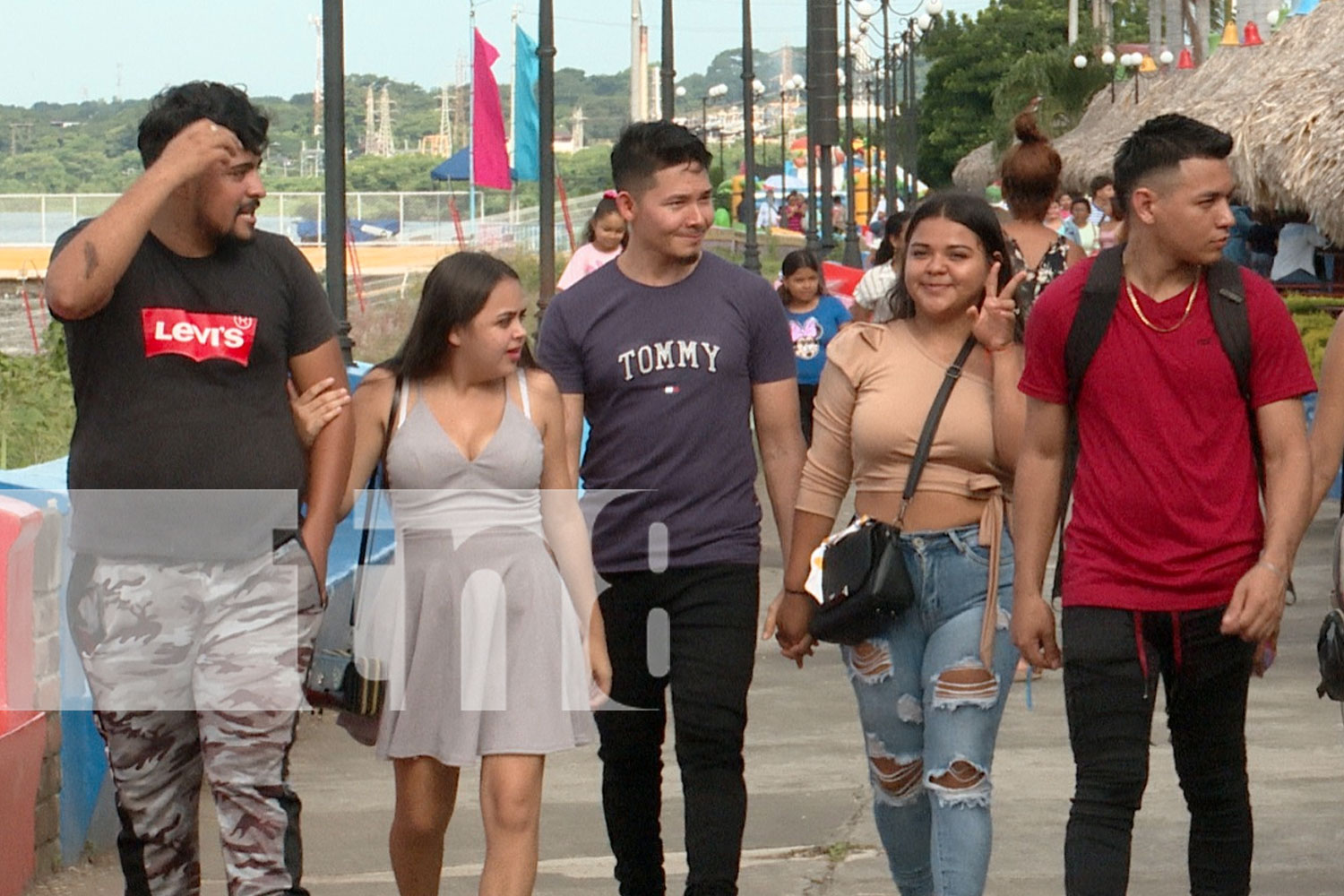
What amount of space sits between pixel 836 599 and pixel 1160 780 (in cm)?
259

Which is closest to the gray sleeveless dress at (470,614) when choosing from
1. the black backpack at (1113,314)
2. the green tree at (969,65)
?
the black backpack at (1113,314)

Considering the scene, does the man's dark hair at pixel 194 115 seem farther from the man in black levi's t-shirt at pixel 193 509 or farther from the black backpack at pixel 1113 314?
the black backpack at pixel 1113 314

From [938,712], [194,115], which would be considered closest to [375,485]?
[194,115]

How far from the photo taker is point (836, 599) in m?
5.43

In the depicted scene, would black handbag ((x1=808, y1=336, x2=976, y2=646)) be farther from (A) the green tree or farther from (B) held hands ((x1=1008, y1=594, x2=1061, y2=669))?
(A) the green tree

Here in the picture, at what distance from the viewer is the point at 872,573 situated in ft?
17.6

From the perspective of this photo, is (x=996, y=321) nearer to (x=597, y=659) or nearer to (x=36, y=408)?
(x=597, y=659)

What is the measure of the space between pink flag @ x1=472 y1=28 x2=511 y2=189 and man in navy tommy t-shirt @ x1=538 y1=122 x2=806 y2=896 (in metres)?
19.7

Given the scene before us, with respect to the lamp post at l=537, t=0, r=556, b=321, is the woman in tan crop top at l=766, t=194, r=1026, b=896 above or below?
below

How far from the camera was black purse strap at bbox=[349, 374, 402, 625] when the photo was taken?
5.41 metres

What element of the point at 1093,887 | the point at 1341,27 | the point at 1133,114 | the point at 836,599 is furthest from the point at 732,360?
the point at 1133,114

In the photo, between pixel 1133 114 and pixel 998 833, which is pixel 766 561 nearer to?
pixel 998 833

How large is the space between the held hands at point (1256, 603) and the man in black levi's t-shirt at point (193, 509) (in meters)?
1.94

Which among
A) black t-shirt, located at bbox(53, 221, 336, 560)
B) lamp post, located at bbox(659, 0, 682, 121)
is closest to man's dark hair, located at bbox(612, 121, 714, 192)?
black t-shirt, located at bbox(53, 221, 336, 560)
